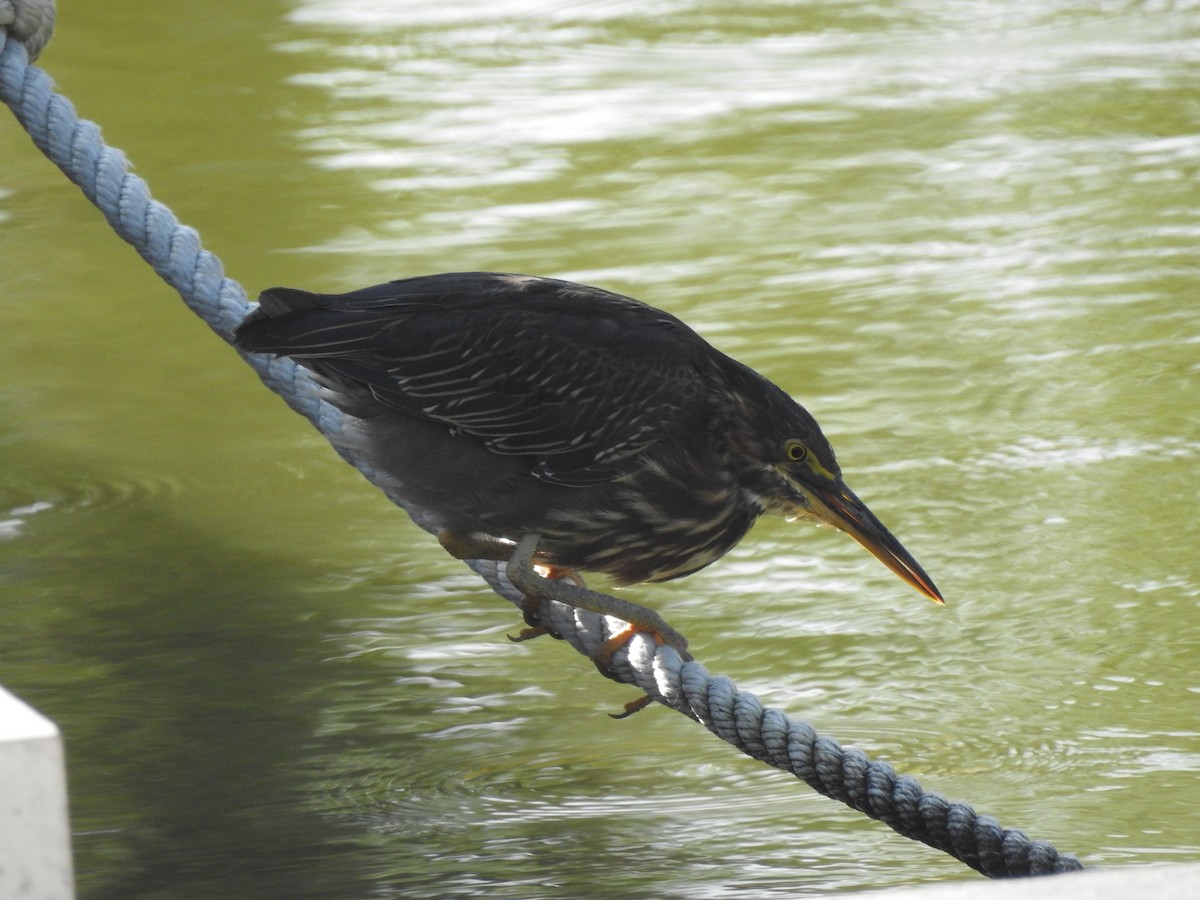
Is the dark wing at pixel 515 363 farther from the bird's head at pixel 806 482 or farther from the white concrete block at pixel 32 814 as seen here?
the white concrete block at pixel 32 814

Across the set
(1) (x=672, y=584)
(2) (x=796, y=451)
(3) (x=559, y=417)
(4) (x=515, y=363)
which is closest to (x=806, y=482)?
(2) (x=796, y=451)

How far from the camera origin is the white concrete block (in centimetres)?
175

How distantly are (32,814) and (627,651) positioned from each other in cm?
150

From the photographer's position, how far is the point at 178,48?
34.6ft

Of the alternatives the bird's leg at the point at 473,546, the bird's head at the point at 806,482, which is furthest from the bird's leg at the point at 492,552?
the bird's head at the point at 806,482

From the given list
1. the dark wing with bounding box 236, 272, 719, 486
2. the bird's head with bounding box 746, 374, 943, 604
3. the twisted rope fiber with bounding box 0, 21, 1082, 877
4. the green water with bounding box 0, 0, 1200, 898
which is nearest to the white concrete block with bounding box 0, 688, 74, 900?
the twisted rope fiber with bounding box 0, 21, 1082, 877

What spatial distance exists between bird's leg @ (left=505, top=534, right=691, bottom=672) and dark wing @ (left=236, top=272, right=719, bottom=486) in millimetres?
154

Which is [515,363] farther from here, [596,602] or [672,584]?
[672,584]

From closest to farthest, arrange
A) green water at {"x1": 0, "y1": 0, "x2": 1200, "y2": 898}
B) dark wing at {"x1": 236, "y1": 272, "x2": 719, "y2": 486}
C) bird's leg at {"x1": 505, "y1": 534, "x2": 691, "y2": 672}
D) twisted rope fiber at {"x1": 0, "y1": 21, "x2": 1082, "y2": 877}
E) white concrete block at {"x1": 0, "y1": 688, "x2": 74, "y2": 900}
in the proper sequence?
white concrete block at {"x1": 0, "y1": 688, "x2": 74, "y2": 900}, twisted rope fiber at {"x1": 0, "y1": 21, "x2": 1082, "y2": 877}, bird's leg at {"x1": 505, "y1": 534, "x2": 691, "y2": 672}, dark wing at {"x1": 236, "y1": 272, "x2": 719, "y2": 486}, green water at {"x1": 0, "y1": 0, "x2": 1200, "y2": 898}

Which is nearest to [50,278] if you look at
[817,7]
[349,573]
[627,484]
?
[349,573]

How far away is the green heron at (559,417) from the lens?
3324 millimetres

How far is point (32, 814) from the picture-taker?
1753mm

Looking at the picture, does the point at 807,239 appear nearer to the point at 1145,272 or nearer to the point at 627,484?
the point at 1145,272

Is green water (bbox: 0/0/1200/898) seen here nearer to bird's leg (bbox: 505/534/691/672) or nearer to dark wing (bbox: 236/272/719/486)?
bird's leg (bbox: 505/534/691/672)
